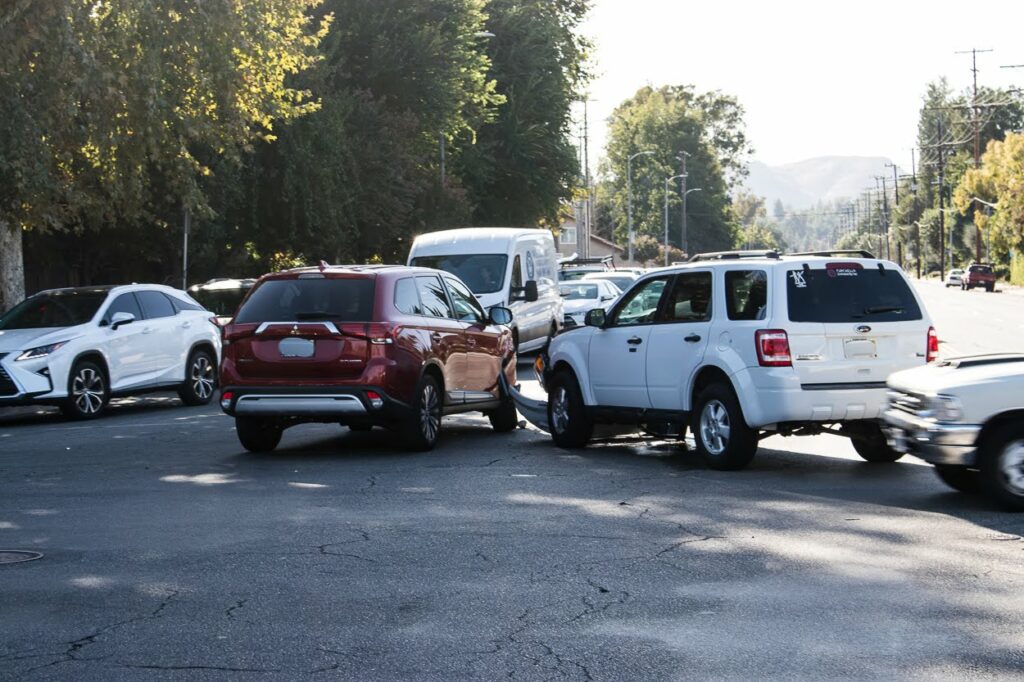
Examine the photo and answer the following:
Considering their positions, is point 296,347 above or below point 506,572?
above

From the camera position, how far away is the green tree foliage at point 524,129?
5275 centimetres

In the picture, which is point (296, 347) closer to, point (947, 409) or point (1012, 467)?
point (947, 409)

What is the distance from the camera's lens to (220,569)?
8.18 metres

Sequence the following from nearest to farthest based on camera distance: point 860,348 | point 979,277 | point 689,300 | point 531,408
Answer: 1. point 860,348
2. point 689,300
3. point 531,408
4. point 979,277

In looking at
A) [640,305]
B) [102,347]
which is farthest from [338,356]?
[102,347]

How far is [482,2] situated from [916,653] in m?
42.5

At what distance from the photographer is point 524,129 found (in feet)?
173

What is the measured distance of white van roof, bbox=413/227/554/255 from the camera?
2589 cm

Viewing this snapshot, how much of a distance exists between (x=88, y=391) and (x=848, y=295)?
1079 centimetres

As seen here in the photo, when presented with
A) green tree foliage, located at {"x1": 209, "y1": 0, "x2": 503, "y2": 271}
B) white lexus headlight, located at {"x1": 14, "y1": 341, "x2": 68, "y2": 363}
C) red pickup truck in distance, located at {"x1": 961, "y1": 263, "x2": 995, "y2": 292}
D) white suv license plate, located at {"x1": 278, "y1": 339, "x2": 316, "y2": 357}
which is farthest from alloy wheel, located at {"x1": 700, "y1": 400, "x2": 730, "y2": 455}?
red pickup truck in distance, located at {"x1": 961, "y1": 263, "x2": 995, "y2": 292}

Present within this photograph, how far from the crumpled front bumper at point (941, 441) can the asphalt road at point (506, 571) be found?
0.36 meters

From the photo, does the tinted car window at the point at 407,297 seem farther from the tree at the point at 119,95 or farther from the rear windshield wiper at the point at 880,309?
the tree at the point at 119,95

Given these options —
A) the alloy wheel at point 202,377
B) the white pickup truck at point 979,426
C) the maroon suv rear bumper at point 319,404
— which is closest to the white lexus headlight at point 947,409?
the white pickup truck at point 979,426

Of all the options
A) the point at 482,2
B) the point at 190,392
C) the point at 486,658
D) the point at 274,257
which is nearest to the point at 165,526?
the point at 486,658
